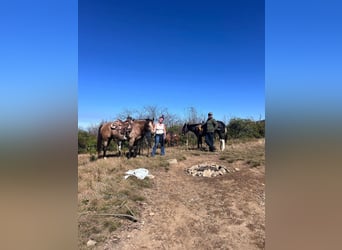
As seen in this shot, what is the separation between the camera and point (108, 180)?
260cm

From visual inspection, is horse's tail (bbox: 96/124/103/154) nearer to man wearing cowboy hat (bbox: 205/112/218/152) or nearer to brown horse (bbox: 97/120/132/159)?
brown horse (bbox: 97/120/132/159)

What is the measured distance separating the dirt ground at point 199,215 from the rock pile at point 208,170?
0.11 metres

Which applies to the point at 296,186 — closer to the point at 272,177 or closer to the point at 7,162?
the point at 272,177

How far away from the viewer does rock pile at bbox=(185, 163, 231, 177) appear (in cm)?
297

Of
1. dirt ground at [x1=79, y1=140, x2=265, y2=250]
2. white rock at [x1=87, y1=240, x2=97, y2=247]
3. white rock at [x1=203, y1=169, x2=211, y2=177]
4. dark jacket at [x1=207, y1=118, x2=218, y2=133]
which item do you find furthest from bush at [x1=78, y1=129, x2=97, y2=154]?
white rock at [x1=87, y1=240, x2=97, y2=247]

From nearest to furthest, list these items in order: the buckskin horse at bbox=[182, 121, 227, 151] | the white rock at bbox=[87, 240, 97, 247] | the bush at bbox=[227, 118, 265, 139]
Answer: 1. the white rock at bbox=[87, 240, 97, 247]
2. the buckskin horse at bbox=[182, 121, 227, 151]
3. the bush at bbox=[227, 118, 265, 139]

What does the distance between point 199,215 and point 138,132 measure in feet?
7.53

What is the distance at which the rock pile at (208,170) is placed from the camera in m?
2.97

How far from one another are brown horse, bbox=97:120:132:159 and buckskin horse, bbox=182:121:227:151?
1.61 metres

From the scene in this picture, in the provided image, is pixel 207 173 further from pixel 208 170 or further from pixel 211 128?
pixel 211 128

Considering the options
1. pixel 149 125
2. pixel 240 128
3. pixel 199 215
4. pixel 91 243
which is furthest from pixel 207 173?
pixel 240 128

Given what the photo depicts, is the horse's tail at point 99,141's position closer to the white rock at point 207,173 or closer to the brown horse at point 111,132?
the brown horse at point 111,132

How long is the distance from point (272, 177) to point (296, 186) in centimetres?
17

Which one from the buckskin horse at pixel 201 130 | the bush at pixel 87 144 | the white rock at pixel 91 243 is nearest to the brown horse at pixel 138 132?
the bush at pixel 87 144
